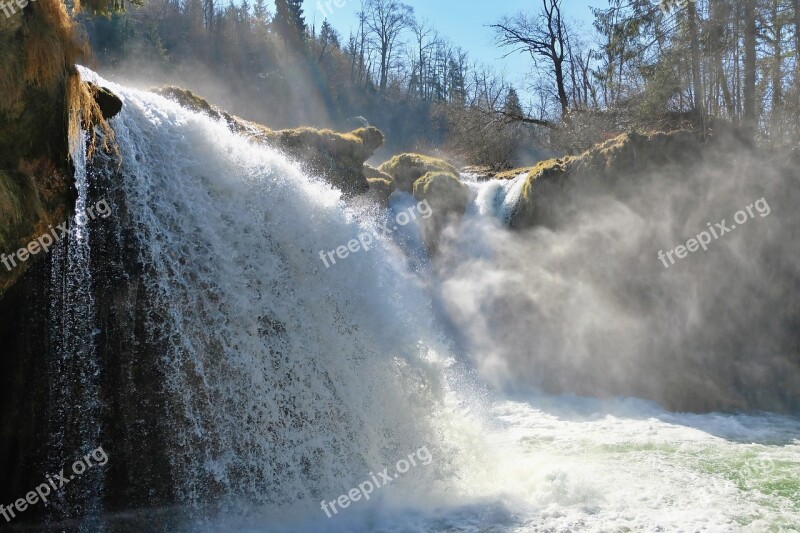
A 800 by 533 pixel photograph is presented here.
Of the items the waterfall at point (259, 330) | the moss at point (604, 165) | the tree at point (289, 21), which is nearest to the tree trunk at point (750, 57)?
the moss at point (604, 165)

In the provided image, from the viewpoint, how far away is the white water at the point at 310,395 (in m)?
6.01

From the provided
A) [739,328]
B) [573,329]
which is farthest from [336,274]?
[739,328]

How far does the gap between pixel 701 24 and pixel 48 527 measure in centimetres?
1667

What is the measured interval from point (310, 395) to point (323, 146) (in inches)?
266

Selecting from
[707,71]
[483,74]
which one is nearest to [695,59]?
[707,71]

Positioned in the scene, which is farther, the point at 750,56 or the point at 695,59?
the point at 695,59

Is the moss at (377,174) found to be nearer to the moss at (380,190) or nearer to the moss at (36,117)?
the moss at (380,190)

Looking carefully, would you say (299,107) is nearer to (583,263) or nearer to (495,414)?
(583,263)

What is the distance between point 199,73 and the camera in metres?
35.4

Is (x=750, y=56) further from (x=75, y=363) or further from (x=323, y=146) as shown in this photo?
(x=75, y=363)

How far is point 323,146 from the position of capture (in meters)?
12.0

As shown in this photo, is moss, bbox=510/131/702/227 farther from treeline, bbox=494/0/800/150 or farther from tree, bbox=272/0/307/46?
tree, bbox=272/0/307/46

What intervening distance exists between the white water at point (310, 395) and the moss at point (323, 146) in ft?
12.9

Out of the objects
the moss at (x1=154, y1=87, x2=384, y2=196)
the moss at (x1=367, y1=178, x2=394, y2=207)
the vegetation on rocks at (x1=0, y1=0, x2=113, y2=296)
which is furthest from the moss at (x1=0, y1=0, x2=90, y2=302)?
the moss at (x1=367, y1=178, x2=394, y2=207)
